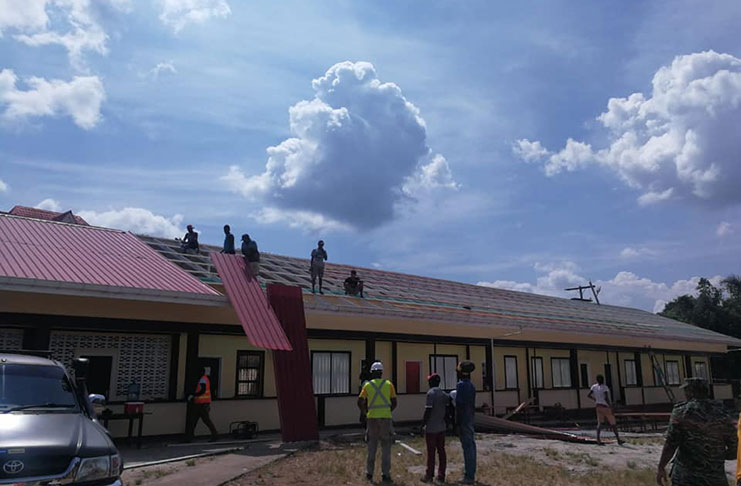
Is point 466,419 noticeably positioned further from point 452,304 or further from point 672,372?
point 672,372

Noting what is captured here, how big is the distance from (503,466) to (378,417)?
9.76 ft

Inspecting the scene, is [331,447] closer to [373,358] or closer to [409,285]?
[373,358]

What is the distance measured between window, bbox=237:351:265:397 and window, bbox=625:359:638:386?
806 inches

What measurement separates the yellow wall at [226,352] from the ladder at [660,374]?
Answer: 21579 mm

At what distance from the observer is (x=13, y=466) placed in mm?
5035

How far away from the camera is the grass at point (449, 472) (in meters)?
9.24

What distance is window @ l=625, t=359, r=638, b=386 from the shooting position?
94.1 feet

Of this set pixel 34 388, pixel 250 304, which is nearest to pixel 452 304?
pixel 250 304

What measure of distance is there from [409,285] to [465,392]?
15623 millimetres

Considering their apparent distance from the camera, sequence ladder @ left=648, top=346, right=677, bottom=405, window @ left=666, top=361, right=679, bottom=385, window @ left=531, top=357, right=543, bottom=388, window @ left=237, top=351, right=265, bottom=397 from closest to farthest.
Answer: window @ left=237, top=351, right=265, bottom=397
window @ left=531, top=357, right=543, bottom=388
ladder @ left=648, top=346, right=677, bottom=405
window @ left=666, top=361, right=679, bottom=385

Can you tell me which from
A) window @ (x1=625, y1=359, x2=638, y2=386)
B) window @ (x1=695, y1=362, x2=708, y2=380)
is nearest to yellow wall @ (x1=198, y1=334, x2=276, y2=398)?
window @ (x1=625, y1=359, x2=638, y2=386)

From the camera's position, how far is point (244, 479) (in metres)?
9.20

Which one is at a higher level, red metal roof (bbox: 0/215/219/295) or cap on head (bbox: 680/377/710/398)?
red metal roof (bbox: 0/215/219/295)

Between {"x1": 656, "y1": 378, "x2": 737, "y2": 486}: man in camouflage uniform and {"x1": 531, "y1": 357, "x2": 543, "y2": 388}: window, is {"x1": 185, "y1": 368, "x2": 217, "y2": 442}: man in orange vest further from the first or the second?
{"x1": 531, "y1": 357, "x2": 543, "y2": 388}: window
